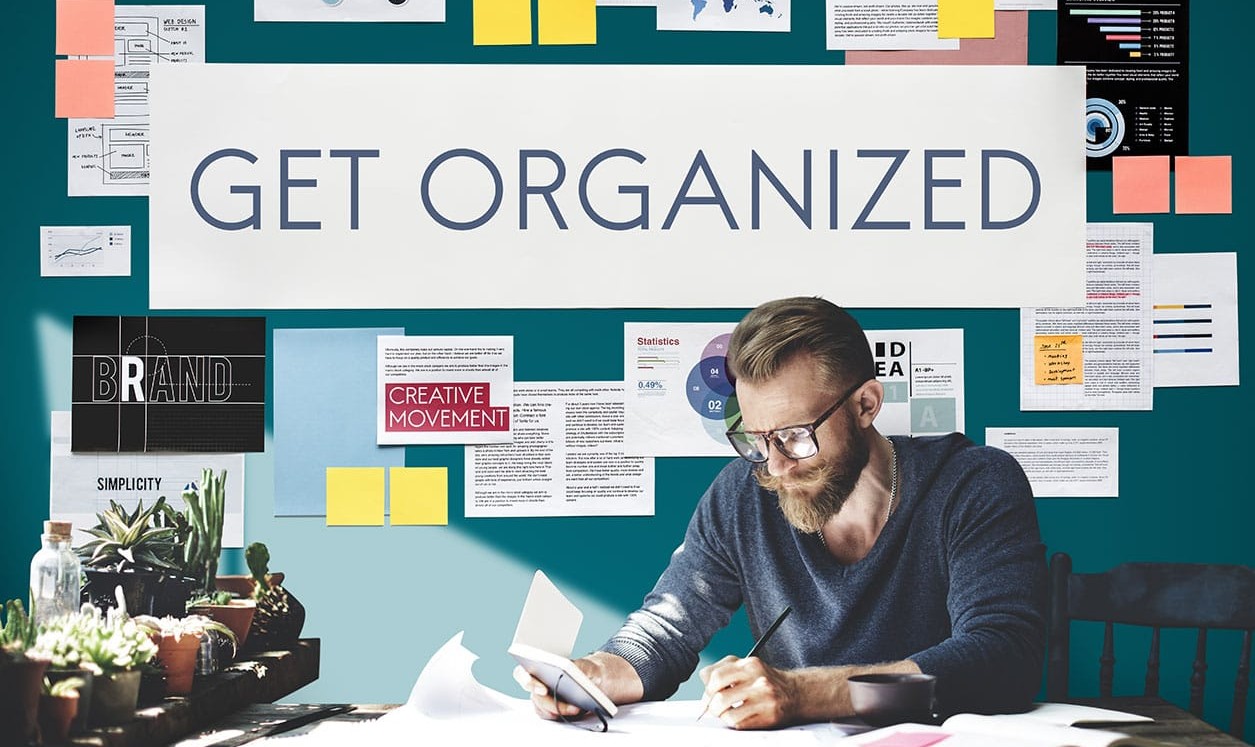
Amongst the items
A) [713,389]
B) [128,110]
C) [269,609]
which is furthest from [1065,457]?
[128,110]

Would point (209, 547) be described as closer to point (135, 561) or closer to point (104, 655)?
point (135, 561)

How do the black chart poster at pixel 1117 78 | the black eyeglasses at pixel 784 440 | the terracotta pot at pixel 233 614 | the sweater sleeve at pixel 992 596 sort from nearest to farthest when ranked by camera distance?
the sweater sleeve at pixel 992 596 < the terracotta pot at pixel 233 614 < the black eyeglasses at pixel 784 440 < the black chart poster at pixel 1117 78

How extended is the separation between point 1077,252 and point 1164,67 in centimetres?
45

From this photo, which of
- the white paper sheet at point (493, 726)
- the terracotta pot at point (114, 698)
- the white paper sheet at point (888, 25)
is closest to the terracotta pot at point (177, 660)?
the terracotta pot at point (114, 698)

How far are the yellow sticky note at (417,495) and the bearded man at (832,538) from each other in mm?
466

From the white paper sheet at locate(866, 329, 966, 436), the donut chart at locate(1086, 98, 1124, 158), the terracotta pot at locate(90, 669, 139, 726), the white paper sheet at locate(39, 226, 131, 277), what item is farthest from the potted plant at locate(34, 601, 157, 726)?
the donut chart at locate(1086, 98, 1124, 158)

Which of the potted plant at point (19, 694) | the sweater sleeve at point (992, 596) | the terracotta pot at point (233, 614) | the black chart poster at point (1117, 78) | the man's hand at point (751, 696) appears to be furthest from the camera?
the black chart poster at point (1117, 78)

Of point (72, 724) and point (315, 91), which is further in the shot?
point (315, 91)

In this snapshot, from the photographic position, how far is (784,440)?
2338mm

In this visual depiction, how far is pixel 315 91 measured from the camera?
2.39 metres

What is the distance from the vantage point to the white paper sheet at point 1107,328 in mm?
2418

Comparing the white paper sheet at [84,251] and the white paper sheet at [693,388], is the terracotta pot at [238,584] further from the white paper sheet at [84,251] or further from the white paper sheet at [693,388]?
the white paper sheet at [693,388]

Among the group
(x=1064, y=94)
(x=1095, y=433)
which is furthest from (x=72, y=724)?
(x=1064, y=94)

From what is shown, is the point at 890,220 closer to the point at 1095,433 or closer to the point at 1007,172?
the point at 1007,172
